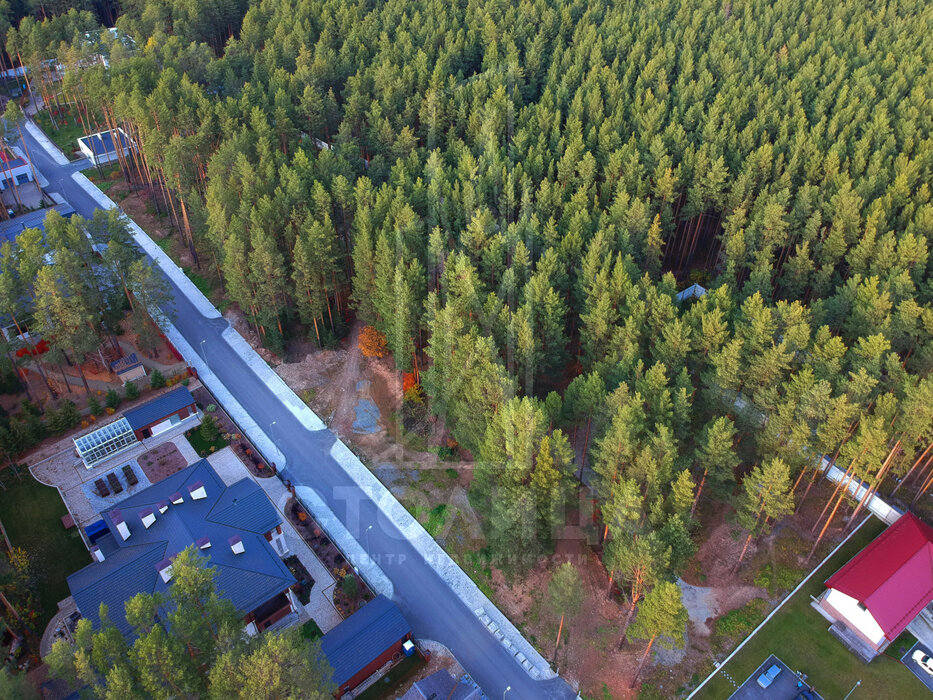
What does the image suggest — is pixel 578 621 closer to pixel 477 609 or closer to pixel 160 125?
pixel 477 609

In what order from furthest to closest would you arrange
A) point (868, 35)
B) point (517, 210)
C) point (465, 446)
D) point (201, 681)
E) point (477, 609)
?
point (868, 35)
point (517, 210)
point (465, 446)
point (477, 609)
point (201, 681)

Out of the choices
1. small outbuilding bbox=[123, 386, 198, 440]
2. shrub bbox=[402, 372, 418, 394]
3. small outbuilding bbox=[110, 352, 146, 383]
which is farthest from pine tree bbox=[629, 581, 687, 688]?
small outbuilding bbox=[110, 352, 146, 383]

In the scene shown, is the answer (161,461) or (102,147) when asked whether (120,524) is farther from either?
(102,147)

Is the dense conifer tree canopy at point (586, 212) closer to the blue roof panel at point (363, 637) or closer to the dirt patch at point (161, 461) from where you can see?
the blue roof panel at point (363, 637)

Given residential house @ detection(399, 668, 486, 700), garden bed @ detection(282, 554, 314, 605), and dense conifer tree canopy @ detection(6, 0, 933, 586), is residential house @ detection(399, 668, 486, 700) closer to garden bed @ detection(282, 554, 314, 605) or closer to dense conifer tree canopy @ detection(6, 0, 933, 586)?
dense conifer tree canopy @ detection(6, 0, 933, 586)

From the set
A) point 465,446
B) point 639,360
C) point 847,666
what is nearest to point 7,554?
point 465,446

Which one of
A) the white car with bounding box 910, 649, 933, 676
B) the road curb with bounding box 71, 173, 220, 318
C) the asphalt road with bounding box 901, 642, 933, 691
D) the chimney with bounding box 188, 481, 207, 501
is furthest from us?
the road curb with bounding box 71, 173, 220, 318
